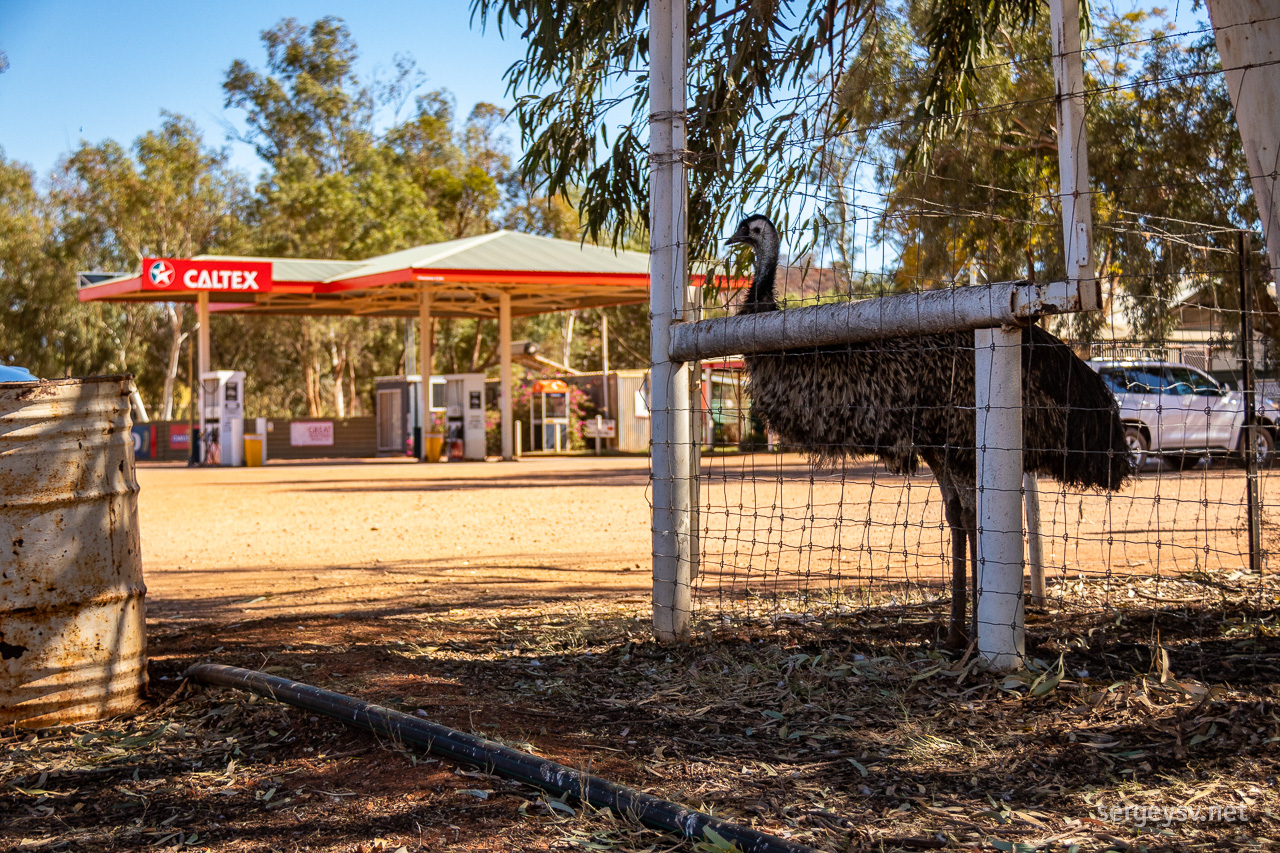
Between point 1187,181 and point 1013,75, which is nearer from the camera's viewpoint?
point 1187,181

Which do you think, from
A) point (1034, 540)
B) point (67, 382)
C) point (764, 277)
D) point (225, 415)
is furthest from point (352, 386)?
point (1034, 540)

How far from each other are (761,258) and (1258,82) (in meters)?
2.30

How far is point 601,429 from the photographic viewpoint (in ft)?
95.8

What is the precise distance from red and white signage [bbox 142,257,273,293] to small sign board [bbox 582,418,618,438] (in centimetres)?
927

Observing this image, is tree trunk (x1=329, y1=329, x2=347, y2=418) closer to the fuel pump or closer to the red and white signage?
the fuel pump

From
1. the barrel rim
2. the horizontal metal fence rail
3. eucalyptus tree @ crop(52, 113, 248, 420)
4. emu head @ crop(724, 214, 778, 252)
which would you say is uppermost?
eucalyptus tree @ crop(52, 113, 248, 420)

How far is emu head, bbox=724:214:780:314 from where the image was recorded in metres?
5.41

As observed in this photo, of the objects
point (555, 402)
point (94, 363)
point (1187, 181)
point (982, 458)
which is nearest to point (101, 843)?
point (982, 458)

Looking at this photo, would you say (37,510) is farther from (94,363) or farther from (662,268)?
(94,363)

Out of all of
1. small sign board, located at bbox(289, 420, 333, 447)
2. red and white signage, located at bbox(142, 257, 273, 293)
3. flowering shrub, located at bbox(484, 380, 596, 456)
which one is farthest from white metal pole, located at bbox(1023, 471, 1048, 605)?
small sign board, located at bbox(289, 420, 333, 447)

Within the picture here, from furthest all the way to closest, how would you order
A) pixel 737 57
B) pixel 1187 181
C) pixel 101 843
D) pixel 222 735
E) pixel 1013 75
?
1. pixel 1013 75
2. pixel 1187 181
3. pixel 737 57
4. pixel 222 735
5. pixel 101 843

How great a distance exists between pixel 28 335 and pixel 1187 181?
138ft

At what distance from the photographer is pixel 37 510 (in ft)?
13.8

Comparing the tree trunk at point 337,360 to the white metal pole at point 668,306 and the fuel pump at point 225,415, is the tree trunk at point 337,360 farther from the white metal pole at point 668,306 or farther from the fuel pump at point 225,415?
the white metal pole at point 668,306
